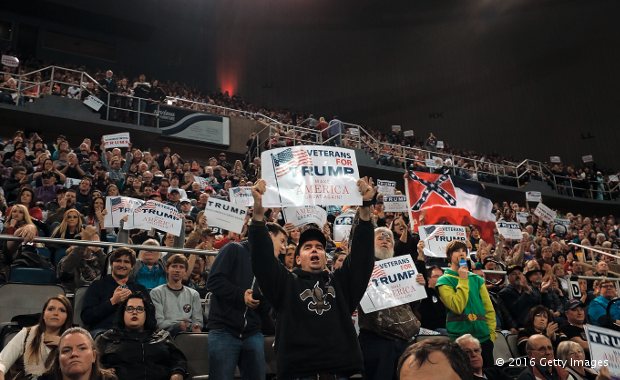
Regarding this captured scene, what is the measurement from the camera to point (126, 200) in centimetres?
583

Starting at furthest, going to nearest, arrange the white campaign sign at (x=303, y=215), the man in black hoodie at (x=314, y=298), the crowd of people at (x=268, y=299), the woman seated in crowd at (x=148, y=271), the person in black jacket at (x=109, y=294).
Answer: the white campaign sign at (x=303, y=215) → the woman seated in crowd at (x=148, y=271) → the person in black jacket at (x=109, y=294) → the crowd of people at (x=268, y=299) → the man in black hoodie at (x=314, y=298)

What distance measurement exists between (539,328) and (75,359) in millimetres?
4398

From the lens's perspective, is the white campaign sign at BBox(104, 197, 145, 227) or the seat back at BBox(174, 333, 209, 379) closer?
the seat back at BBox(174, 333, 209, 379)

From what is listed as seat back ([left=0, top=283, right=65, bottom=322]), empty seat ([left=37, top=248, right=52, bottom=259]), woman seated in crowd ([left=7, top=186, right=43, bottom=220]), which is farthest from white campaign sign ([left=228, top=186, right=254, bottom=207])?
seat back ([left=0, top=283, right=65, bottom=322])

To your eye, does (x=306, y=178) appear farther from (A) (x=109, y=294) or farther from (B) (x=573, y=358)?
(B) (x=573, y=358)

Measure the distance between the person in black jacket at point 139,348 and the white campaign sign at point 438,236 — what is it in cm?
394

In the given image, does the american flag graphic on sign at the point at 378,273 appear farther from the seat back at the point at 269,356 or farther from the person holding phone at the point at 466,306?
the seat back at the point at 269,356

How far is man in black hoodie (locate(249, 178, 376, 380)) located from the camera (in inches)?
105

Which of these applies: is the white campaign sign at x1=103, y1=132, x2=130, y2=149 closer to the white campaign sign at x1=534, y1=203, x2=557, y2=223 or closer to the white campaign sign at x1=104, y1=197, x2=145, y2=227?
the white campaign sign at x1=104, y1=197, x2=145, y2=227

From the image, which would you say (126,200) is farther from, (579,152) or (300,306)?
(579,152)

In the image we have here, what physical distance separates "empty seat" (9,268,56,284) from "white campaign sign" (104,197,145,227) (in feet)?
3.22

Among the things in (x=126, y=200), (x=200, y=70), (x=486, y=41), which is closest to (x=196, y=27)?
(x=200, y=70)

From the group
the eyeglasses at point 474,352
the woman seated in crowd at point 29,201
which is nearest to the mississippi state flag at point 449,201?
the eyeglasses at point 474,352

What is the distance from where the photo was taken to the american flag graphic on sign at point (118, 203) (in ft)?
19.0
